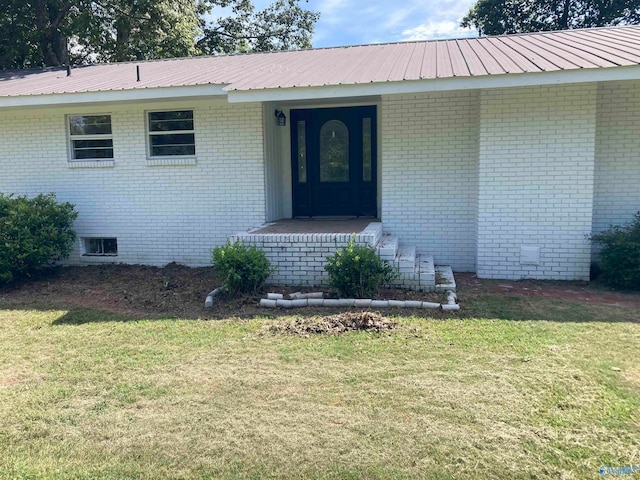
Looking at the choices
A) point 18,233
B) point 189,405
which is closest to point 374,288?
point 189,405

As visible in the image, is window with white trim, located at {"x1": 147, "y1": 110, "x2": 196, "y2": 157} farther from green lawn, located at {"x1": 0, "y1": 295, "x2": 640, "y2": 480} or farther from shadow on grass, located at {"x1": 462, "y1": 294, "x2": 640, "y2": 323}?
shadow on grass, located at {"x1": 462, "y1": 294, "x2": 640, "y2": 323}

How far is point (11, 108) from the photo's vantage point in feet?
28.1

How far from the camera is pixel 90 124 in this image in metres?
8.80

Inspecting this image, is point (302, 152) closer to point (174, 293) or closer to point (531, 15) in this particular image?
point (174, 293)

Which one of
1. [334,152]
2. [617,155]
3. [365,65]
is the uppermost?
[365,65]

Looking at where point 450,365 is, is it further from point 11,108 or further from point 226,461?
point 11,108

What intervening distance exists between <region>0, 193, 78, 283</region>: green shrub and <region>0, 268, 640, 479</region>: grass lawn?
235cm

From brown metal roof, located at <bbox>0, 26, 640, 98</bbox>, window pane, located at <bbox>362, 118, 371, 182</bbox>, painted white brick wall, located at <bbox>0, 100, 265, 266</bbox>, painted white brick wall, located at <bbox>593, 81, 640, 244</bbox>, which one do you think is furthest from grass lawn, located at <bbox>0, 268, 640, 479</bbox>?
window pane, located at <bbox>362, 118, 371, 182</bbox>

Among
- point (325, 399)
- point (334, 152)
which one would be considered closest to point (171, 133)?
point (334, 152)

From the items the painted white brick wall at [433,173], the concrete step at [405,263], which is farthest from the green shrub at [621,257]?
the concrete step at [405,263]

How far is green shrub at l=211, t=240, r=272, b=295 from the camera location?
242 inches

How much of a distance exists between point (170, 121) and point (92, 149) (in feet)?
5.32

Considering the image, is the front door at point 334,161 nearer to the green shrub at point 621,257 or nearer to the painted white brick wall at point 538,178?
the painted white brick wall at point 538,178

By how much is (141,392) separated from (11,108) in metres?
7.19
